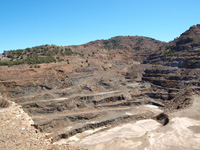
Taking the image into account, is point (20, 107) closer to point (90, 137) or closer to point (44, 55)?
point (90, 137)

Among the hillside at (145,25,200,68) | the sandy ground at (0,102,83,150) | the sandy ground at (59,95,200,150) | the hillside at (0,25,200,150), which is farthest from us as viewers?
the hillside at (145,25,200,68)

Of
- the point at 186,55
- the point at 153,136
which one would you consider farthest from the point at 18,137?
the point at 186,55

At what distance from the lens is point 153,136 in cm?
1533

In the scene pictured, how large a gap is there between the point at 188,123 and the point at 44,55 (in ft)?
116

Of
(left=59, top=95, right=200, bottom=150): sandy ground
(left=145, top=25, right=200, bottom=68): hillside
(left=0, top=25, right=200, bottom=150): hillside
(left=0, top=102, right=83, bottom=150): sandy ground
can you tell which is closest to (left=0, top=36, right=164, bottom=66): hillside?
(left=0, top=25, right=200, bottom=150): hillside

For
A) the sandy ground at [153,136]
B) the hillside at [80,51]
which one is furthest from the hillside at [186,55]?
the sandy ground at [153,136]

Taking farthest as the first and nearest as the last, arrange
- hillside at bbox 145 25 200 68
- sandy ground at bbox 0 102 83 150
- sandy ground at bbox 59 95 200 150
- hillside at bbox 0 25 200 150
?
1. hillside at bbox 145 25 200 68
2. hillside at bbox 0 25 200 150
3. sandy ground at bbox 59 95 200 150
4. sandy ground at bbox 0 102 83 150

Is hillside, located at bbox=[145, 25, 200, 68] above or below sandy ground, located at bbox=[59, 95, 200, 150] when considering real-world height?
above

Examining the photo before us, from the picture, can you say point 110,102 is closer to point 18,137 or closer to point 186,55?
point 18,137

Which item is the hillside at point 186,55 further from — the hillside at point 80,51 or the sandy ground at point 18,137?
the sandy ground at point 18,137

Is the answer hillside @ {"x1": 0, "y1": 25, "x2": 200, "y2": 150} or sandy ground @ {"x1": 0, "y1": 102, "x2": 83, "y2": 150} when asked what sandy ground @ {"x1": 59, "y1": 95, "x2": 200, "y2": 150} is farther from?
sandy ground @ {"x1": 0, "y1": 102, "x2": 83, "y2": 150}

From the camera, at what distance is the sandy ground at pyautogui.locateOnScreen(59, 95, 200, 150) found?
13.8m

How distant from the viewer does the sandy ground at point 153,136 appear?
13836 mm

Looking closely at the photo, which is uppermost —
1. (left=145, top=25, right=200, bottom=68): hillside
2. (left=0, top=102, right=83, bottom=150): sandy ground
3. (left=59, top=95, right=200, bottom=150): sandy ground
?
(left=145, top=25, right=200, bottom=68): hillside
